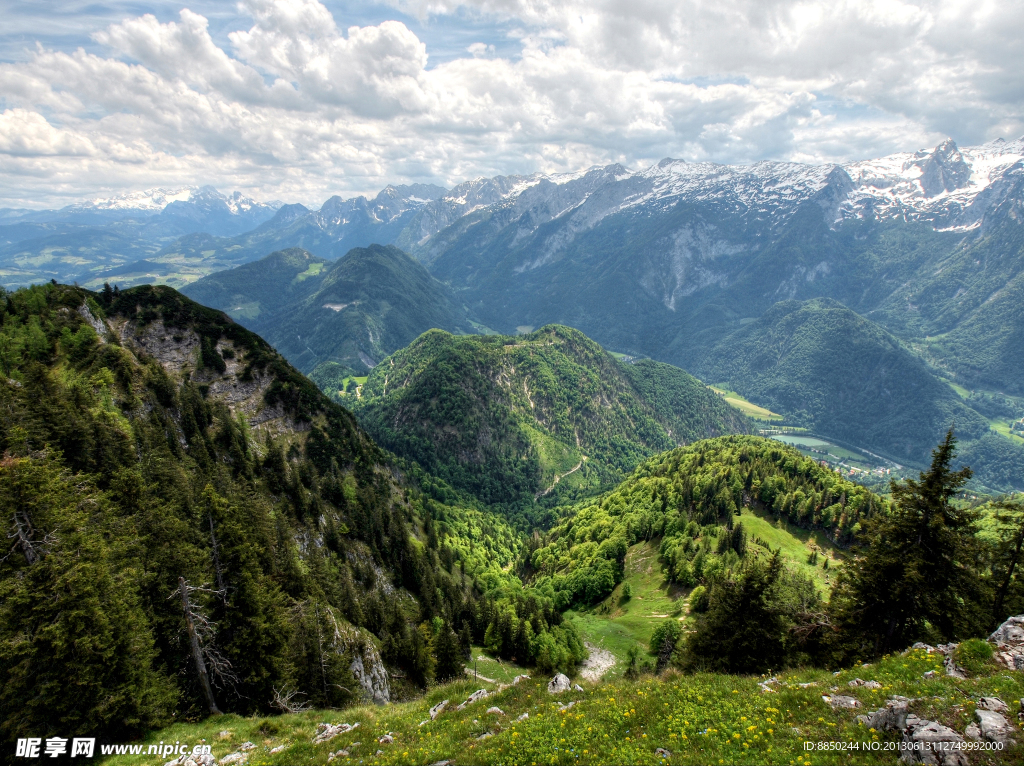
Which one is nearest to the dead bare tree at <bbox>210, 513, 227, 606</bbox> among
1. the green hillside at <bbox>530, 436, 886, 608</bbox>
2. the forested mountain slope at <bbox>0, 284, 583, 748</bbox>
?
the forested mountain slope at <bbox>0, 284, 583, 748</bbox>

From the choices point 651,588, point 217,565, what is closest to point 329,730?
point 217,565

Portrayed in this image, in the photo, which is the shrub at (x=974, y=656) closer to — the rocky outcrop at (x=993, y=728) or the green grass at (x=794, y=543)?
the rocky outcrop at (x=993, y=728)

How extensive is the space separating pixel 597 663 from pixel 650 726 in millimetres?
64388

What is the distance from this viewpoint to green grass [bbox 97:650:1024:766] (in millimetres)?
17292

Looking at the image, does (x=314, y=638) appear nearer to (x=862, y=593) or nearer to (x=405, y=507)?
(x=862, y=593)

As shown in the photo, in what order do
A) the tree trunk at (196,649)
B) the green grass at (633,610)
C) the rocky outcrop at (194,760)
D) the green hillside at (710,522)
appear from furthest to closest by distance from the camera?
the green hillside at (710,522)
the green grass at (633,610)
the tree trunk at (196,649)
the rocky outcrop at (194,760)

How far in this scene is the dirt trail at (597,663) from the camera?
71938mm

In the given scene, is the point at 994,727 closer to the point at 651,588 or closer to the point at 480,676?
the point at 480,676

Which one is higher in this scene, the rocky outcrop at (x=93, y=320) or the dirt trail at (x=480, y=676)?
the rocky outcrop at (x=93, y=320)

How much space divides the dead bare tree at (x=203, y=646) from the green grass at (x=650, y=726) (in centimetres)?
262

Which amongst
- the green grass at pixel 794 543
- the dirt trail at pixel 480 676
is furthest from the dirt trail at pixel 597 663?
the green grass at pixel 794 543

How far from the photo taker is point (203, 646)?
29.2 m

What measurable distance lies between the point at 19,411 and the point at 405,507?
95.2m

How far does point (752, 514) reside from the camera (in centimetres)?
11062
